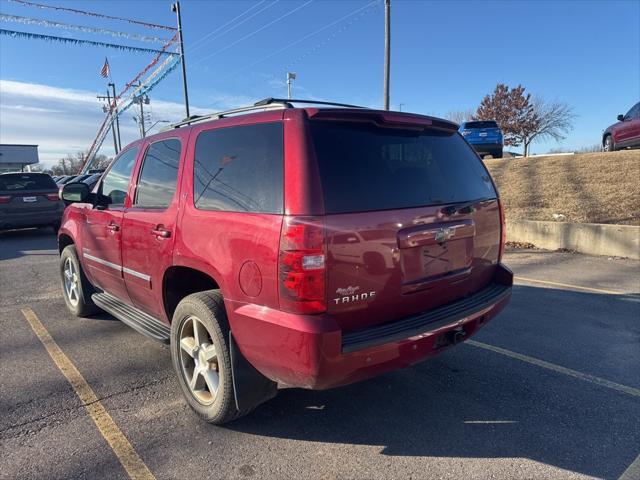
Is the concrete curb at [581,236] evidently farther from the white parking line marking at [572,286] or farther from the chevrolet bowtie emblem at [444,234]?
the chevrolet bowtie emblem at [444,234]

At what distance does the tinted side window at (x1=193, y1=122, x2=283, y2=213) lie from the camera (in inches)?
98.4

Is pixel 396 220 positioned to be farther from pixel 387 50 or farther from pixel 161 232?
pixel 387 50

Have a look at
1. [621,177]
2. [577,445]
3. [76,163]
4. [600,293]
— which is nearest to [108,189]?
[577,445]

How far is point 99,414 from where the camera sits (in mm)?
3096

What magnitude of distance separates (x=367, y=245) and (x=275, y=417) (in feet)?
4.74

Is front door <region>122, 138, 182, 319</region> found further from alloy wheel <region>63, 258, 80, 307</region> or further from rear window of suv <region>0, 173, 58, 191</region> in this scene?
rear window of suv <region>0, 173, 58, 191</region>

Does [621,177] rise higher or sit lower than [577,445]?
higher

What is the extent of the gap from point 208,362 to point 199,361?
106mm

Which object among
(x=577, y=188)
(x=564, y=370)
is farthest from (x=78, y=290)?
(x=577, y=188)

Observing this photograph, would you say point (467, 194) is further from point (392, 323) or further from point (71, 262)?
point (71, 262)

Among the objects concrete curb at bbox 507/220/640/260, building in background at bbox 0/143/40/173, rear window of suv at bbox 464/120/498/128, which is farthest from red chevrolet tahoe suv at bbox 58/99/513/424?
building in background at bbox 0/143/40/173

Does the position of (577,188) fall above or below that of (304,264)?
above

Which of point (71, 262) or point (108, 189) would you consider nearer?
point (108, 189)

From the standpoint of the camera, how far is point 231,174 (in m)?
2.79
